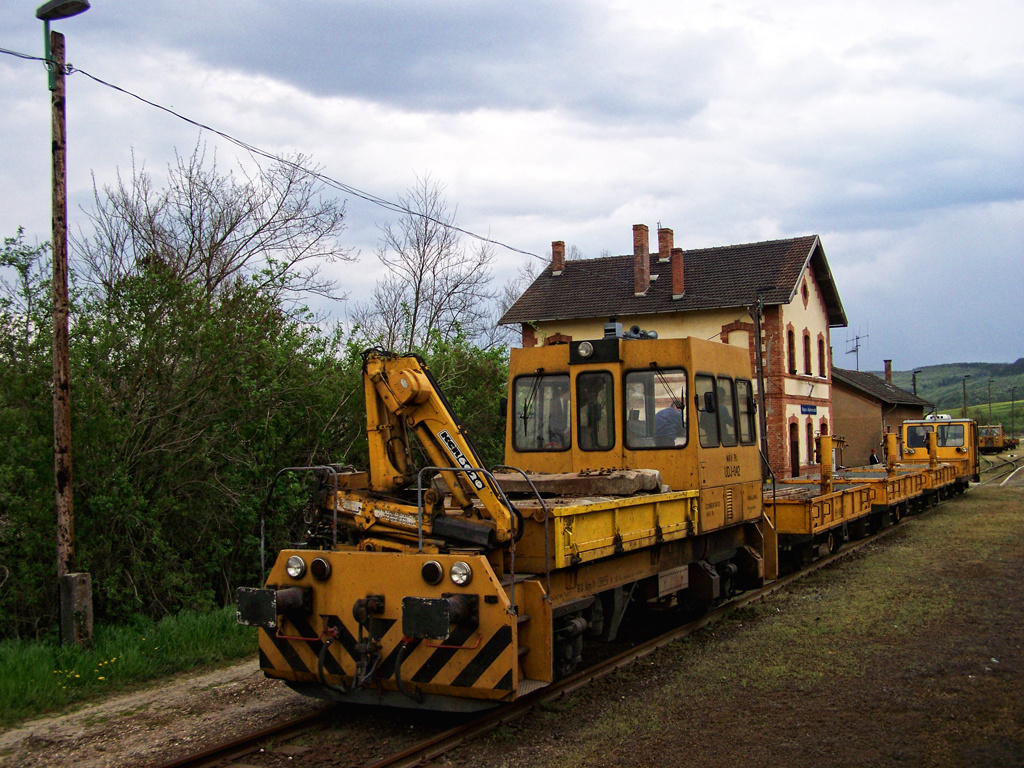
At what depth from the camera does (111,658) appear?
794 centimetres

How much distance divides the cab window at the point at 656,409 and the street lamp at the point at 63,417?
5.23 m

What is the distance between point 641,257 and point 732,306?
4249 millimetres

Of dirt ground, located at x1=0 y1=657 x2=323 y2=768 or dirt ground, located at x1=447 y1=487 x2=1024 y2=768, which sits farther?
dirt ground, located at x1=0 y1=657 x2=323 y2=768

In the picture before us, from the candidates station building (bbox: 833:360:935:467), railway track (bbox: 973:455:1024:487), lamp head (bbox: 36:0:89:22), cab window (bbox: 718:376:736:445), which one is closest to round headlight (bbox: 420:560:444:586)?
cab window (bbox: 718:376:736:445)

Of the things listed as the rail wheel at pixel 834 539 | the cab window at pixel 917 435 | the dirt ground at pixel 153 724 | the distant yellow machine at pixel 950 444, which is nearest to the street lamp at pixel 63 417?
the dirt ground at pixel 153 724

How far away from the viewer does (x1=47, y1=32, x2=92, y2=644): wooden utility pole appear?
26.7 ft

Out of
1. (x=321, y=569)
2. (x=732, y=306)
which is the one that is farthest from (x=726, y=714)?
(x=732, y=306)

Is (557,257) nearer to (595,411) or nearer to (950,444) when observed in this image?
(950,444)

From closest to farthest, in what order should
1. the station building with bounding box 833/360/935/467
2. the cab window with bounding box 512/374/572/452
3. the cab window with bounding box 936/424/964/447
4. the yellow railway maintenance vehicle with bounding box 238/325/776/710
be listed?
1. the yellow railway maintenance vehicle with bounding box 238/325/776/710
2. the cab window with bounding box 512/374/572/452
3. the cab window with bounding box 936/424/964/447
4. the station building with bounding box 833/360/935/467

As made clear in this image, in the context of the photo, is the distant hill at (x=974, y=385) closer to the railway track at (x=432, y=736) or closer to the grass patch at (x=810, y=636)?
the grass patch at (x=810, y=636)

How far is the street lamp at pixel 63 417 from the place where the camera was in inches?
320

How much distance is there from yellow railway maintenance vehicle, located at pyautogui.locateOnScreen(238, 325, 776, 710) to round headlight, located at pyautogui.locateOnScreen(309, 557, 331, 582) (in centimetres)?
1

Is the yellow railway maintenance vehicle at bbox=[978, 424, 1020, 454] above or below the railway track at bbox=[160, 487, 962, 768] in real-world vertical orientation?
above

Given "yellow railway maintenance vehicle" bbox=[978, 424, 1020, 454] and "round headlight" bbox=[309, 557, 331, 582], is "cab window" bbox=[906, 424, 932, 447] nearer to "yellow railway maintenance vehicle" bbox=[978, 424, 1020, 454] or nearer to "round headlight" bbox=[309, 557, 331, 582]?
"round headlight" bbox=[309, 557, 331, 582]
